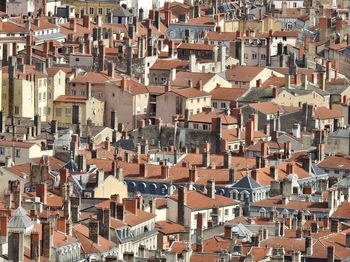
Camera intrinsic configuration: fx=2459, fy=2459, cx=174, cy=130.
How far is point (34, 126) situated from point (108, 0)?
48028 mm

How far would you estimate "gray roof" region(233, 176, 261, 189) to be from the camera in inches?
3214

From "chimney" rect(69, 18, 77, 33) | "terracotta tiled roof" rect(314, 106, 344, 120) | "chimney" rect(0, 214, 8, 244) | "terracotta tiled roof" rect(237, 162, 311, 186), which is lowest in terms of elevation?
"terracotta tiled roof" rect(314, 106, 344, 120)

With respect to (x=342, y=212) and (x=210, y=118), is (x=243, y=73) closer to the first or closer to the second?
(x=210, y=118)

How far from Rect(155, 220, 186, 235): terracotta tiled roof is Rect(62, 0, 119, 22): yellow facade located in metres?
65.3

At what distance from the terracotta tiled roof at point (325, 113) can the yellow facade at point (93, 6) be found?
38229 millimetres

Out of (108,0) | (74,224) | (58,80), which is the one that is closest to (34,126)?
(58,80)

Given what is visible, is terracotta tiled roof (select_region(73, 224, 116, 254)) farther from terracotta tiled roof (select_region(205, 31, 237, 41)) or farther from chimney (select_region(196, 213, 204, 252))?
terracotta tiled roof (select_region(205, 31, 237, 41))

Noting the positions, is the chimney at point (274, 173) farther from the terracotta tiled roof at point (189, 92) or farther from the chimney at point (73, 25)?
the chimney at point (73, 25)

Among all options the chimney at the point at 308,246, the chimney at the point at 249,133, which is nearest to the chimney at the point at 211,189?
the chimney at the point at 308,246

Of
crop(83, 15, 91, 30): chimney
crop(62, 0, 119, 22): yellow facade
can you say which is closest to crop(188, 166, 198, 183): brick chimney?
crop(83, 15, 91, 30): chimney

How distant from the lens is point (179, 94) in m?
103

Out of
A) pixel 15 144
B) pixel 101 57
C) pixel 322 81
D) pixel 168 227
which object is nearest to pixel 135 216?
pixel 168 227

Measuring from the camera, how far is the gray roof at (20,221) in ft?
208

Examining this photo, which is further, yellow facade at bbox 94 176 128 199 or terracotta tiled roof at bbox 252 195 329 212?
yellow facade at bbox 94 176 128 199
